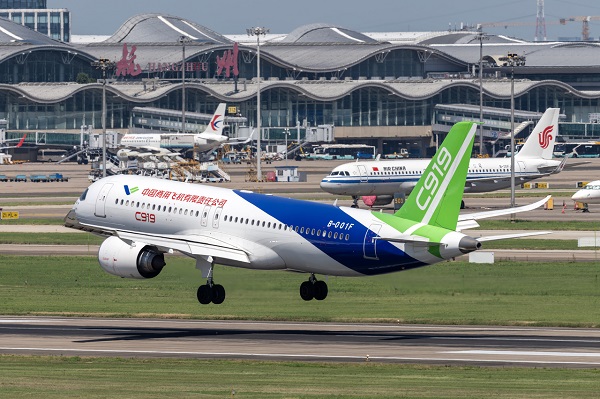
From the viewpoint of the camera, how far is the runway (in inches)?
2021

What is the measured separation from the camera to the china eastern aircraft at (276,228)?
2188 inches

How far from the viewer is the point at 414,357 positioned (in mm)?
51000

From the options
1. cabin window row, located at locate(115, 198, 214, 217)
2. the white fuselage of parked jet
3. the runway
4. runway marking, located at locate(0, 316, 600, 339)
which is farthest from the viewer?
the white fuselage of parked jet

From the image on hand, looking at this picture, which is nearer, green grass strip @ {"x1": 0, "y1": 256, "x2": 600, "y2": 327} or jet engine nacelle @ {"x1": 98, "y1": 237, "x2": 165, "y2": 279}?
jet engine nacelle @ {"x1": 98, "y1": 237, "x2": 165, "y2": 279}

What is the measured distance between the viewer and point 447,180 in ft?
182

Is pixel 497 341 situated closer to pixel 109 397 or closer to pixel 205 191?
pixel 205 191

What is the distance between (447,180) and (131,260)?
15.9 m

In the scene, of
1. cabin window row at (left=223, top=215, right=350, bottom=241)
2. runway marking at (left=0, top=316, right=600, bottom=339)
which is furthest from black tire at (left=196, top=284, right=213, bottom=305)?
cabin window row at (left=223, top=215, right=350, bottom=241)

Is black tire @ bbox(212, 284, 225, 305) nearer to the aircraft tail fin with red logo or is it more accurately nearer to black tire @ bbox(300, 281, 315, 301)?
black tire @ bbox(300, 281, 315, 301)

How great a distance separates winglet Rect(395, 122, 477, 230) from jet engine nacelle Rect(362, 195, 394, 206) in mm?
82431

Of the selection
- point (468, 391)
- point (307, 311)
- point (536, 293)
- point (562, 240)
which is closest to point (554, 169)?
point (562, 240)

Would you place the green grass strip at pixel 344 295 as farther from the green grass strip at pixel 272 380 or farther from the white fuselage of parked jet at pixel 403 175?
the white fuselage of parked jet at pixel 403 175

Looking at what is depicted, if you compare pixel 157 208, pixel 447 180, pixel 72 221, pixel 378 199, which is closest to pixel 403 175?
pixel 378 199

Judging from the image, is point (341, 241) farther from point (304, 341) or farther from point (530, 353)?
point (530, 353)
